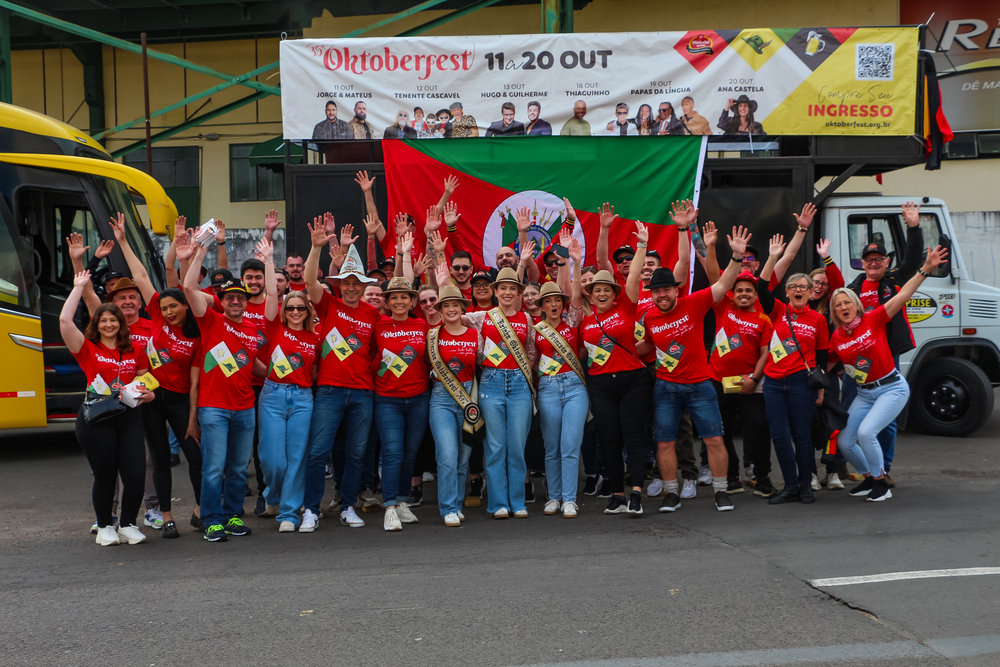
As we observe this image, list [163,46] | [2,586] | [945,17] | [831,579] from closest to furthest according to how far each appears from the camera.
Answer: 1. [831,579]
2. [2,586]
3. [945,17]
4. [163,46]

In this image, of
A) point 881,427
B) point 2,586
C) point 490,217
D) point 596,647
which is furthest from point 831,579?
point 490,217

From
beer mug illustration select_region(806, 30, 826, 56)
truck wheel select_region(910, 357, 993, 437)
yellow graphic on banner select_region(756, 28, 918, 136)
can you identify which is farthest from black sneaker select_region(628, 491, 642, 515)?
beer mug illustration select_region(806, 30, 826, 56)

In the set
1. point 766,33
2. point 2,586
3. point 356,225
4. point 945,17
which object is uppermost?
point 945,17

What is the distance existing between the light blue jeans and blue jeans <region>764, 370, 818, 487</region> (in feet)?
1.24

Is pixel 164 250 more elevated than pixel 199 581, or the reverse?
pixel 164 250

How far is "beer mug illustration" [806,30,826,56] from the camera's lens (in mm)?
8781

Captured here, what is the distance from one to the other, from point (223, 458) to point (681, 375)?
3318mm

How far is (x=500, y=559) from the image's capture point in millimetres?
5309

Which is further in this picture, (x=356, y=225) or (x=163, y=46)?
(x=163, y=46)

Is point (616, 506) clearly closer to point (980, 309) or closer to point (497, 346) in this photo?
point (497, 346)

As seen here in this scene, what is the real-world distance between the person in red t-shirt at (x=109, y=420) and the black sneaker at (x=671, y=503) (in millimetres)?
3670

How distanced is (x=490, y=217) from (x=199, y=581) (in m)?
4.95

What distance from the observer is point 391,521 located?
6.11m

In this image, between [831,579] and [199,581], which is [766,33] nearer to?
[831,579]
